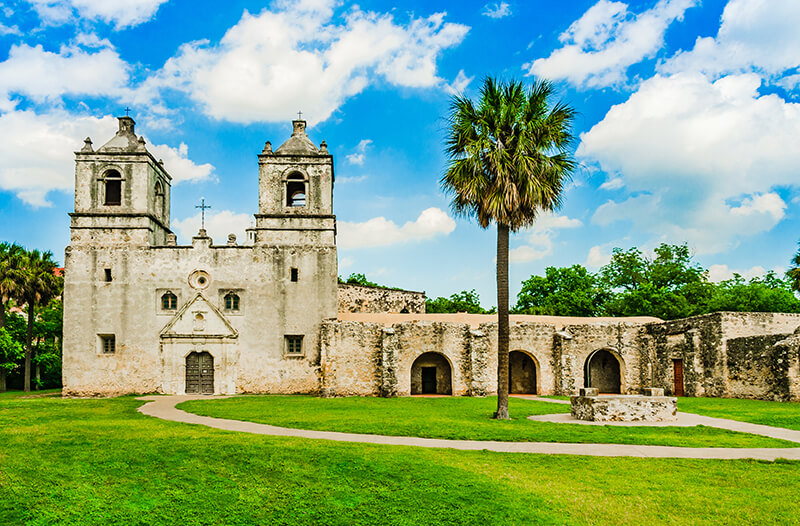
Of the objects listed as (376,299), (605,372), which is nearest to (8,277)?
(376,299)

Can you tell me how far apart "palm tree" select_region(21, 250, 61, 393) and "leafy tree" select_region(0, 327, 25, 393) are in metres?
0.54

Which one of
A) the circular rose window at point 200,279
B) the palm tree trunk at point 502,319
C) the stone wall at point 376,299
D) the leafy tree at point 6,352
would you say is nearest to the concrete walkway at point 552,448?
the palm tree trunk at point 502,319

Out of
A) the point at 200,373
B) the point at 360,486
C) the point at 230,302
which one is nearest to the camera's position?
the point at 360,486

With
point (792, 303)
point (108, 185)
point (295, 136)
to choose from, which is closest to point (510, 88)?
point (295, 136)

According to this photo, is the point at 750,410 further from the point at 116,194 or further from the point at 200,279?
the point at 116,194

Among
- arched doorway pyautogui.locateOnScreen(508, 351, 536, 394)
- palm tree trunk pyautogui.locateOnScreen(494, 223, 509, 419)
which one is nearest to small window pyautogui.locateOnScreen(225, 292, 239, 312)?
arched doorway pyautogui.locateOnScreen(508, 351, 536, 394)

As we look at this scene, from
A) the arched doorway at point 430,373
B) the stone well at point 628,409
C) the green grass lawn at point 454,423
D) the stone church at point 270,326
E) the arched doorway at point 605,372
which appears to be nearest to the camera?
the green grass lawn at point 454,423

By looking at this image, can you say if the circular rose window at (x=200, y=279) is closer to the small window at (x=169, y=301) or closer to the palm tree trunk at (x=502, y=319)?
the small window at (x=169, y=301)

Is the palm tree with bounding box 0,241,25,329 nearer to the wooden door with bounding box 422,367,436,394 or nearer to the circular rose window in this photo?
the circular rose window

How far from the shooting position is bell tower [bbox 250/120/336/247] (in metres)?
30.5

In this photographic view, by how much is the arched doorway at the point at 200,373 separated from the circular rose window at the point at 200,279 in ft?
10.2

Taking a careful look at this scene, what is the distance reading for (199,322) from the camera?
29.5 m

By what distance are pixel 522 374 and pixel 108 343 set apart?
65.1ft

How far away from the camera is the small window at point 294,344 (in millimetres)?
29844
